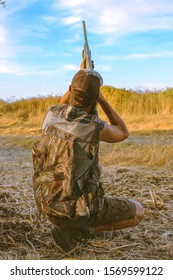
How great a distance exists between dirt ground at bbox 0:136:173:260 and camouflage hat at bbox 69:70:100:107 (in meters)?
1.08

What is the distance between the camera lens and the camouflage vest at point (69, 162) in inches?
111

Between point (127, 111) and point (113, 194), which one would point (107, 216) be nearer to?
point (113, 194)

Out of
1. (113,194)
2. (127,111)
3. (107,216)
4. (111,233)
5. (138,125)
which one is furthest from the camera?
(127,111)

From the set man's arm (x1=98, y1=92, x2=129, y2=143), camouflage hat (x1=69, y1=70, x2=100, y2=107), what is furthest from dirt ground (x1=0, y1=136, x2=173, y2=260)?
camouflage hat (x1=69, y1=70, x2=100, y2=107)

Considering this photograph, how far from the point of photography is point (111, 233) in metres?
3.54

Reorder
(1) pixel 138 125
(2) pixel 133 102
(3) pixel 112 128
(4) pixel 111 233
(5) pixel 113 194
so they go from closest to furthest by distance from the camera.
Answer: (3) pixel 112 128, (4) pixel 111 233, (5) pixel 113 194, (1) pixel 138 125, (2) pixel 133 102

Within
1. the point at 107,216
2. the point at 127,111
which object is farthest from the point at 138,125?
the point at 107,216

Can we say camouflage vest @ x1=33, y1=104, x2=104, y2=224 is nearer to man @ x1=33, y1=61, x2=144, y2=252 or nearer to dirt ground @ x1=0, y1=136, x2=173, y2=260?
man @ x1=33, y1=61, x2=144, y2=252

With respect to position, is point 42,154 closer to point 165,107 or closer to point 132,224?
point 132,224

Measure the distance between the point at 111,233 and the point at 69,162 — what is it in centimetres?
99

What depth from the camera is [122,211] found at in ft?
10.4

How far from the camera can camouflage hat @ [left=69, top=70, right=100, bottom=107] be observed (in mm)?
2789

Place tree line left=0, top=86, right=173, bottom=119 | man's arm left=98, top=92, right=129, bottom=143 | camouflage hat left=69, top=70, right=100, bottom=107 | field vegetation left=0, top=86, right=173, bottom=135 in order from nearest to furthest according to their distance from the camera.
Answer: camouflage hat left=69, top=70, right=100, bottom=107
man's arm left=98, top=92, right=129, bottom=143
field vegetation left=0, top=86, right=173, bottom=135
tree line left=0, top=86, right=173, bottom=119

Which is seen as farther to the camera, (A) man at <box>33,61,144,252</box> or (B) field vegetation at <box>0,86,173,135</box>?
(B) field vegetation at <box>0,86,173,135</box>
